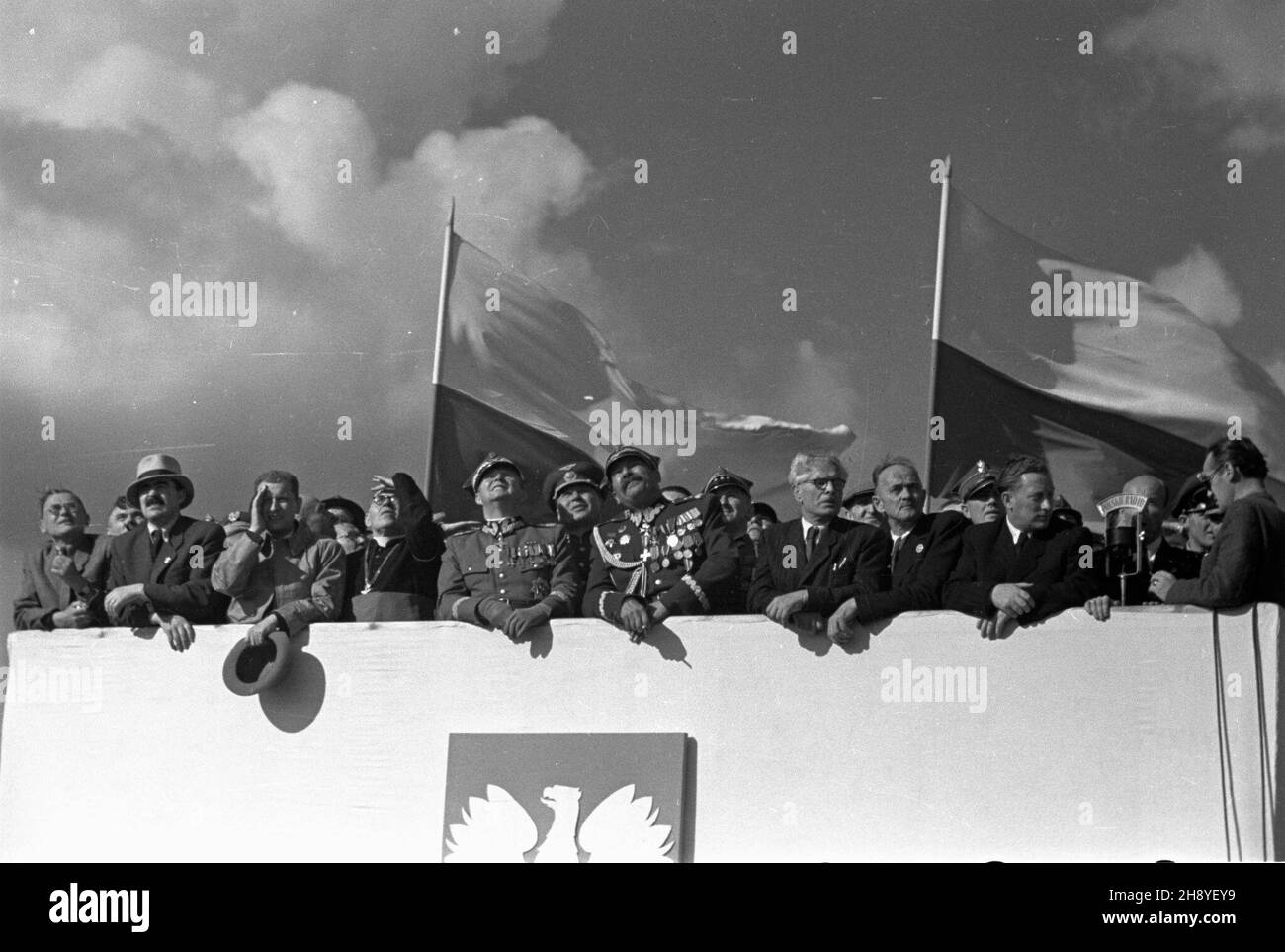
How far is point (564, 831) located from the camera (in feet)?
18.1

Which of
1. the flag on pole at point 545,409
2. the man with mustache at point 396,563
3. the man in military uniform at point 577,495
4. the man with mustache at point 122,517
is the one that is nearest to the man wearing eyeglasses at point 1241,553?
the flag on pole at point 545,409

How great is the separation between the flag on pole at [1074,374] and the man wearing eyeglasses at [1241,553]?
22 centimetres

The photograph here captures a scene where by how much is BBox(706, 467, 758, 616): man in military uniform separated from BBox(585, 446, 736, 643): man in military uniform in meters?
0.03

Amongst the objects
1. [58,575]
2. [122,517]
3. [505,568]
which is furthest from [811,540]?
[58,575]

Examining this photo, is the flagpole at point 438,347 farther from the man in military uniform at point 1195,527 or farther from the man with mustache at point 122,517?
the man in military uniform at point 1195,527

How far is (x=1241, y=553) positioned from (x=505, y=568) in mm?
2056

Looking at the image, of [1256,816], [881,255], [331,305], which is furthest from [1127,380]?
[331,305]

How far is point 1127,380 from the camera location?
5.88 metres

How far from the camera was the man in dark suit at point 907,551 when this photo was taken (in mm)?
5539

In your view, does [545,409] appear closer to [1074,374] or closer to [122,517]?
[122,517]

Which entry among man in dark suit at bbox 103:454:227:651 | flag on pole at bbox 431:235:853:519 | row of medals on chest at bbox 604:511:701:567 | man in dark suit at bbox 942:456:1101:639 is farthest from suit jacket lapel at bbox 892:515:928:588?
man in dark suit at bbox 103:454:227:651

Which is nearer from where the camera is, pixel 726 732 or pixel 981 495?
pixel 726 732
